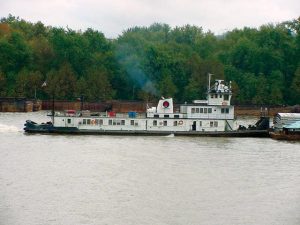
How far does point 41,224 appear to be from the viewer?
4031cm

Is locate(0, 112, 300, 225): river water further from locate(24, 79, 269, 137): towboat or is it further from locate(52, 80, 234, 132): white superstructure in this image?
locate(52, 80, 234, 132): white superstructure

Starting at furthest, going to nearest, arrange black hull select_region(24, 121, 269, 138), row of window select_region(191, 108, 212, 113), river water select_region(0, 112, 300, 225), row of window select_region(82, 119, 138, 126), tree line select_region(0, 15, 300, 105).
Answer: tree line select_region(0, 15, 300, 105), row of window select_region(82, 119, 138, 126), row of window select_region(191, 108, 212, 113), black hull select_region(24, 121, 269, 138), river water select_region(0, 112, 300, 225)

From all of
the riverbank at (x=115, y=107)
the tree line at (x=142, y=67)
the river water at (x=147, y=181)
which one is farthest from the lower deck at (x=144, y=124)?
the tree line at (x=142, y=67)

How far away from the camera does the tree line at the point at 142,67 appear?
137 meters

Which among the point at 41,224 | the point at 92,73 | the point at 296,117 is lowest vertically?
the point at 41,224

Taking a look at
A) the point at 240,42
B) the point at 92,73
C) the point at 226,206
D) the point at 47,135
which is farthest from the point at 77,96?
the point at 226,206

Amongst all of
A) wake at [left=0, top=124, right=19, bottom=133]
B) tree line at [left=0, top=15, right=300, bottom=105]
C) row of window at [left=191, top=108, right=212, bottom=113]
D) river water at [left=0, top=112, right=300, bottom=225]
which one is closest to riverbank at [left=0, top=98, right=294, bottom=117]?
tree line at [left=0, top=15, right=300, bottom=105]

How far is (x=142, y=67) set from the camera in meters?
143

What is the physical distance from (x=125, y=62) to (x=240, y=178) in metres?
93.3

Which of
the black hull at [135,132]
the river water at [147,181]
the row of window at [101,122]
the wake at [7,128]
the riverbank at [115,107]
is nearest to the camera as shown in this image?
the river water at [147,181]

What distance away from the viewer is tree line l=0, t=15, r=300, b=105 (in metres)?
137

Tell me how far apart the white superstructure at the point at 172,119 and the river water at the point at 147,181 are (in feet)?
13.5

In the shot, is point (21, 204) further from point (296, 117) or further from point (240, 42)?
point (240, 42)

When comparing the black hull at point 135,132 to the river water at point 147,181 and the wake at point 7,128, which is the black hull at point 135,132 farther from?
the wake at point 7,128
